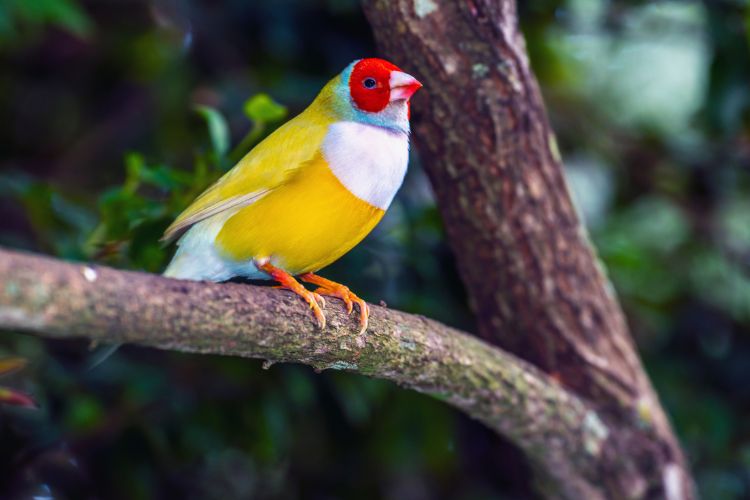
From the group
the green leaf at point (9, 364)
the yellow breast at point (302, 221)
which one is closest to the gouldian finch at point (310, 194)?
the yellow breast at point (302, 221)

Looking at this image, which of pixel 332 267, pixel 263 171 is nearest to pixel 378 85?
pixel 263 171

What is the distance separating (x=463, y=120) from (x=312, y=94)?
1.10 meters

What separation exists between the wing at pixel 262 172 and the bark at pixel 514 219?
0.39m

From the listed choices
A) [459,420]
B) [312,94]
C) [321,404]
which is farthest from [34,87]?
[459,420]

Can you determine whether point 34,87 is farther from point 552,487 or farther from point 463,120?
point 552,487

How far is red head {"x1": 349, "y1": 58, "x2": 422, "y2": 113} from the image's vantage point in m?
2.76

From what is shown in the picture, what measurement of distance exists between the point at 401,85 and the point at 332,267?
3.41ft

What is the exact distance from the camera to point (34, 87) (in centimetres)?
519

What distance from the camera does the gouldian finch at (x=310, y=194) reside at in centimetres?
255

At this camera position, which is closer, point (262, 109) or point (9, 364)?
point (9, 364)

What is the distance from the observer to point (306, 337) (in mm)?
2322

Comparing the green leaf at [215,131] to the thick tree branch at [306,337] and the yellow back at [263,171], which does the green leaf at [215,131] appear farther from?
the thick tree branch at [306,337]

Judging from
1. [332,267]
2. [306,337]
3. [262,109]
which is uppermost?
[262,109]

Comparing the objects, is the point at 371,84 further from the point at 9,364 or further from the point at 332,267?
the point at 9,364
